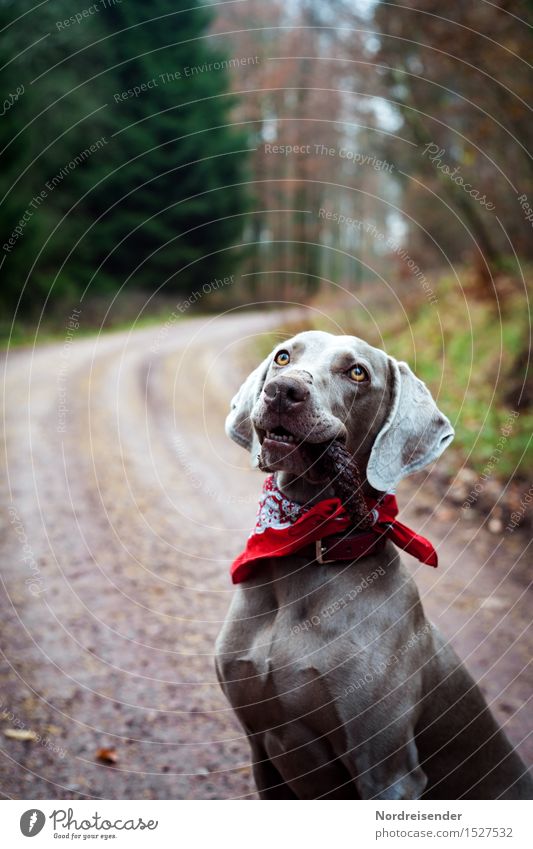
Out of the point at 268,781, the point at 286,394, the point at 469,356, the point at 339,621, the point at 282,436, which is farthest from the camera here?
the point at 469,356

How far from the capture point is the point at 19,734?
4.02m

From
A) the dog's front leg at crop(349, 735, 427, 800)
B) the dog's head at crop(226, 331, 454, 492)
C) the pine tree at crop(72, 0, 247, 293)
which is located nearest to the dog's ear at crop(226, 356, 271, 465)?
the dog's head at crop(226, 331, 454, 492)

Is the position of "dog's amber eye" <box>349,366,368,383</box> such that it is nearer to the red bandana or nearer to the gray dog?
the gray dog

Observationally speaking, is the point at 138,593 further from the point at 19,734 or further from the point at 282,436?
the point at 282,436

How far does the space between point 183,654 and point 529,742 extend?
7.91ft

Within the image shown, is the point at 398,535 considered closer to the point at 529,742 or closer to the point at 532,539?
the point at 529,742

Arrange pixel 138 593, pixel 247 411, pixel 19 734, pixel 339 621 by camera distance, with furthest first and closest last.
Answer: pixel 138 593
pixel 19 734
pixel 247 411
pixel 339 621

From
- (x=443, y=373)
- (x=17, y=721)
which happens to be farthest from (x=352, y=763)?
(x=443, y=373)

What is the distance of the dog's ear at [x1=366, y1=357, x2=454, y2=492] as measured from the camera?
114 inches

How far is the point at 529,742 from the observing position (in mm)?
4543

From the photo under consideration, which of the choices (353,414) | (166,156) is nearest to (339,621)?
(353,414)

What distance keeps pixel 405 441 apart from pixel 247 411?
67cm

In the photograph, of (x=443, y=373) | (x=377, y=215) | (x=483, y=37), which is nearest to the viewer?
(x=483, y=37)

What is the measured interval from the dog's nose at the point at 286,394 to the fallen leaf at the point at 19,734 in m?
2.67
